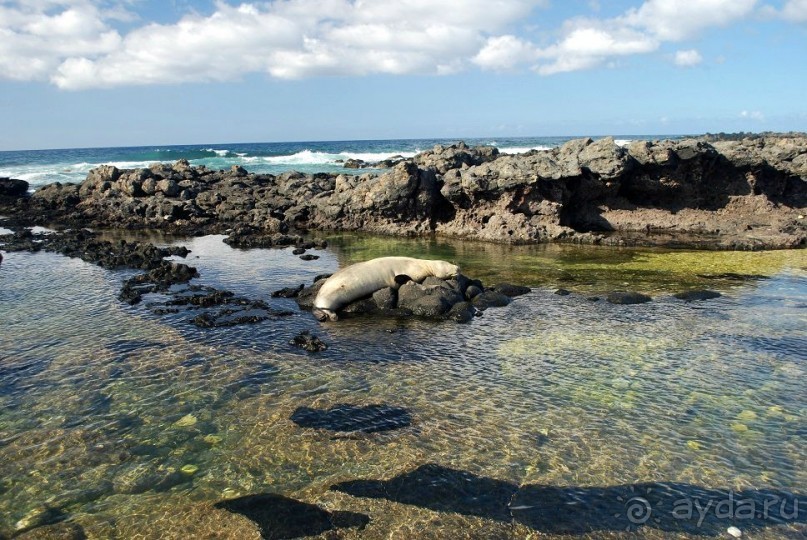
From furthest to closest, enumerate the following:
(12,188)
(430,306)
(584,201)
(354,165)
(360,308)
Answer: (354,165)
(12,188)
(584,201)
(360,308)
(430,306)

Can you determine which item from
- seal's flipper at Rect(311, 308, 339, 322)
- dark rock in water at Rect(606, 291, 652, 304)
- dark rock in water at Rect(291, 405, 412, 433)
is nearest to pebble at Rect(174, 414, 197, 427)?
dark rock in water at Rect(291, 405, 412, 433)

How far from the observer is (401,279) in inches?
607

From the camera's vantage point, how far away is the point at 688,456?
7281 mm

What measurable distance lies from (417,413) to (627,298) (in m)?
8.34

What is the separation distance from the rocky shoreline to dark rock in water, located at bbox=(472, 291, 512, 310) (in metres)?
10.3

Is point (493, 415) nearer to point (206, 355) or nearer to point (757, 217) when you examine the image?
point (206, 355)

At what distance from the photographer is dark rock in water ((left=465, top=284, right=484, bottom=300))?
49.4 feet

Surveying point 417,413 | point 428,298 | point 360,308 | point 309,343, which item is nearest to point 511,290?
point 428,298

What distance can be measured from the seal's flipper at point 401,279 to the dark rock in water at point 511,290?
2.51 metres

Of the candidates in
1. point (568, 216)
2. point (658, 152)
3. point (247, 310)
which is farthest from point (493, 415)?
point (658, 152)

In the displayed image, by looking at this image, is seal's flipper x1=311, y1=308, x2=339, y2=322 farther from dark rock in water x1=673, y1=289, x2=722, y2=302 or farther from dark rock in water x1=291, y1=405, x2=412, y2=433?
dark rock in water x1=673, y1=289, x2=722, y2=302

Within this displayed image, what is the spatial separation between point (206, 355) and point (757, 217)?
26.2 metres

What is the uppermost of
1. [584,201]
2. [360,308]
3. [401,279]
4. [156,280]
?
[584,201]

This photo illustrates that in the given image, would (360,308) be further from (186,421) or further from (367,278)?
(186,421)
